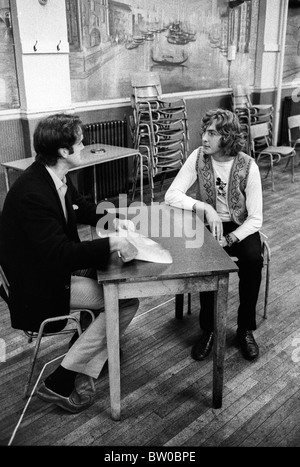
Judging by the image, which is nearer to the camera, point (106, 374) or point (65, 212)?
point (65, 212)

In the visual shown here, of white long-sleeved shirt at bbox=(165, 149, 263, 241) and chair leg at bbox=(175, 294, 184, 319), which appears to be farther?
chair leg at bbox=(175, 294, 184, 319)

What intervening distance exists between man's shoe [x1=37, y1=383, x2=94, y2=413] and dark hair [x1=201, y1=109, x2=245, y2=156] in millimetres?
1413

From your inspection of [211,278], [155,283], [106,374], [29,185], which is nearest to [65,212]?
[29,185]

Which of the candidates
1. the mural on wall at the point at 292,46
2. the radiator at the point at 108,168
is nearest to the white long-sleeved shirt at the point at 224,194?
the radiator at the point at 108,168

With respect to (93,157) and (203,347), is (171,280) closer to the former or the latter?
(203,347)

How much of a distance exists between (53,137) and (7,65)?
2480 mm

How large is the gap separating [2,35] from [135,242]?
2.91 meters

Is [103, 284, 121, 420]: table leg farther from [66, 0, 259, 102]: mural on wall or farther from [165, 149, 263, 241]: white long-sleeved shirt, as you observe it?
[66, 0, 259, 102]: mural on wall

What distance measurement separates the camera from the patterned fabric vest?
7.74 ft

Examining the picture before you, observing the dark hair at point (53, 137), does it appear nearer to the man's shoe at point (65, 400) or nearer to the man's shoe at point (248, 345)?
the man's shoe at point (65, 400)

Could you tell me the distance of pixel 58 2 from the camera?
4008 millimetres

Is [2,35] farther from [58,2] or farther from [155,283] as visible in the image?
[155,283]

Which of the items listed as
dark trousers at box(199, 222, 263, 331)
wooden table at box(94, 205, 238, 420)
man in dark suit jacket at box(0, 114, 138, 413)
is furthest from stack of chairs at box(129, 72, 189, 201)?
wooden table at box(94, 205, 238, 420)

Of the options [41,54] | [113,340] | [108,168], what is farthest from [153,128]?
[113,340]
